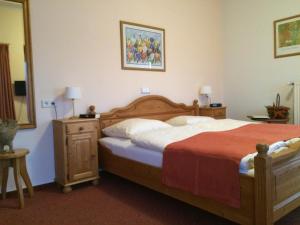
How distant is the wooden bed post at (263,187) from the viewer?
1677 millimetres

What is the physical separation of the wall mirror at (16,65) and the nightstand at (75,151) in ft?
1.27

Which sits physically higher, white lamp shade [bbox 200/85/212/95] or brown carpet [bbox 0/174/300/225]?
white lamp shade [bbox 200/85/212/95]

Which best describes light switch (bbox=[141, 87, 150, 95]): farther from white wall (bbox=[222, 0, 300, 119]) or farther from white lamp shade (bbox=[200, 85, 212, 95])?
white wall (bbox=[222, 0, 300, 119])

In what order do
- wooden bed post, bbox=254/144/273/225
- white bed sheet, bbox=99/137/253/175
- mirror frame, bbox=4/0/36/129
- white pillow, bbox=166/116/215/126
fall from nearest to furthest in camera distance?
1. wooden bed post, bbox=254/144/273/225
2. white bed sheet, bbox=99/137/253/175
3. mirror frame, bbox=4/0/36/129
4. white pillow, bbox=166/116/215/126

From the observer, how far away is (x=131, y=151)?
2824 millimetres

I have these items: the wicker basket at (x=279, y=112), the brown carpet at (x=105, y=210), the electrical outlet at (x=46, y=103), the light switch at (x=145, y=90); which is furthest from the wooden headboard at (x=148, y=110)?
the wicker basket at (x=279, y=112)

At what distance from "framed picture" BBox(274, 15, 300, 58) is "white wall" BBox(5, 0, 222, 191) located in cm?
126

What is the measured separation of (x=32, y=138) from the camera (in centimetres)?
308

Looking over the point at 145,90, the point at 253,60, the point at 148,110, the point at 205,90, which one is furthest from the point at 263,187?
the point at 253,60

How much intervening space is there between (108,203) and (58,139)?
972 millimetres

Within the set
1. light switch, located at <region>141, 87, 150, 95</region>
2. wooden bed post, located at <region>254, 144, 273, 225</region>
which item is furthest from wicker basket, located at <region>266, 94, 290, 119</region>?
wooden bed post, located at <region>254, 144, 273, 225</region>

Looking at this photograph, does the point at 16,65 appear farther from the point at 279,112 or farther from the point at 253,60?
the point at 253,60

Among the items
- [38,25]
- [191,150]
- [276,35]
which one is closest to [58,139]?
[38,25]

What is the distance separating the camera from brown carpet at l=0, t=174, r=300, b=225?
2.27 m
